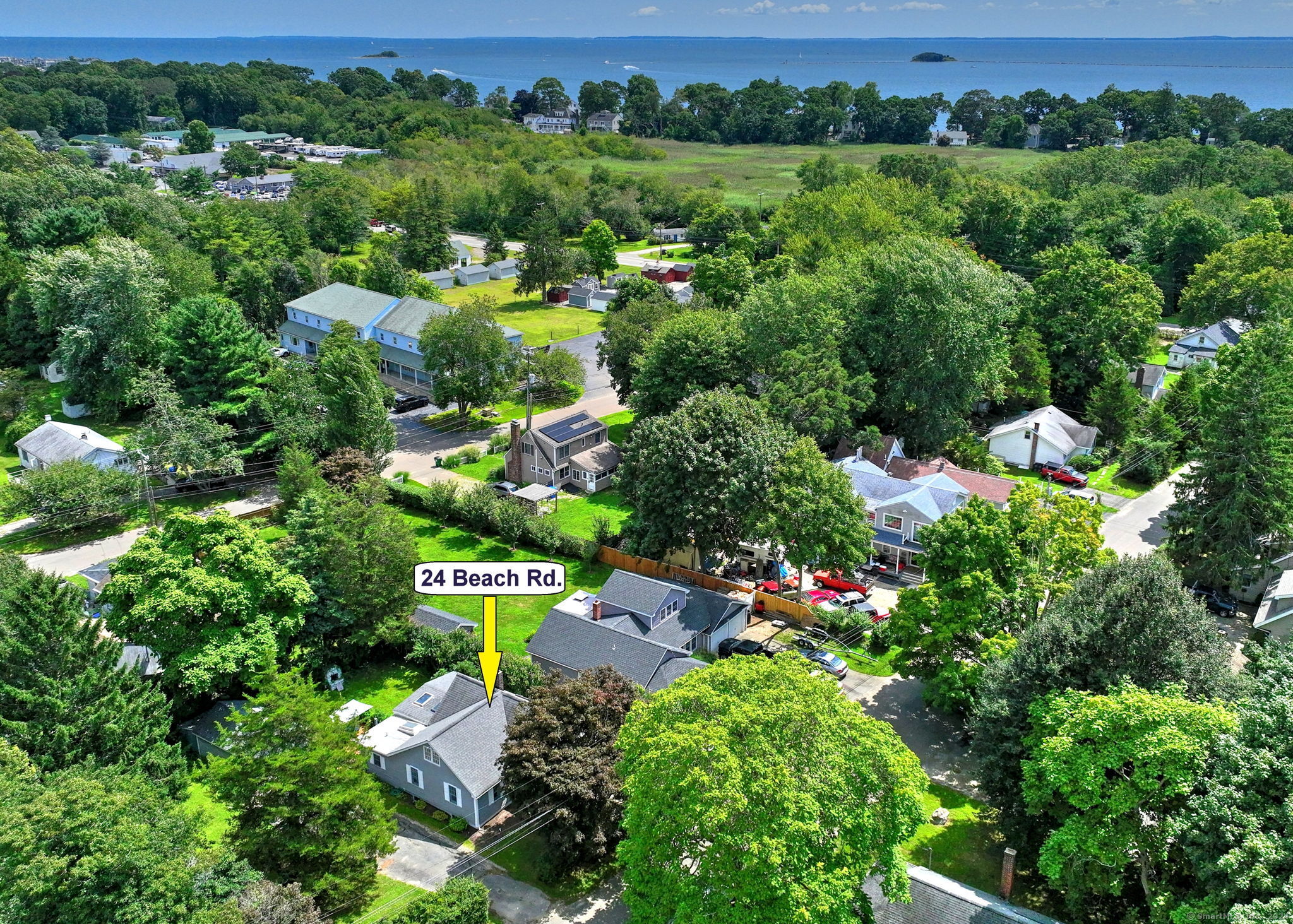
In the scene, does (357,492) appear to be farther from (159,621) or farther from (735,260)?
(735,260)

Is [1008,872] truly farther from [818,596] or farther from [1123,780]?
[818,596]

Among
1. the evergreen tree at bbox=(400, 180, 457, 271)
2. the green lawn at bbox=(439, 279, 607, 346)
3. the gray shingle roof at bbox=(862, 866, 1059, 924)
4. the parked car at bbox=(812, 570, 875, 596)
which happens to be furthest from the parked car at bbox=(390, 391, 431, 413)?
the gray shingle roof at bbox=(862, 866, 1059, 924)

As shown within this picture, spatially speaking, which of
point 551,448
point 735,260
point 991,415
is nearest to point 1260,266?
point 991,415

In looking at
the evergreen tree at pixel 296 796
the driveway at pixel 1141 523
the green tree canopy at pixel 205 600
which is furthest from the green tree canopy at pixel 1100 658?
the green tree canopy at pixel 205 600

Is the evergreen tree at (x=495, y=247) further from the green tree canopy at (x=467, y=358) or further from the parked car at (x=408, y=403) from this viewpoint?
the green tree canopy at (x=467, y=358)

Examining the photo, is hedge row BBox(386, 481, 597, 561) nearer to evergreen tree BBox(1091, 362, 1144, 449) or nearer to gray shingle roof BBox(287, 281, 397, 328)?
gray shingle roof BBox(287, 281, 397, 328)

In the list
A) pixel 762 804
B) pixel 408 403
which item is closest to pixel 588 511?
pixel 408 403
